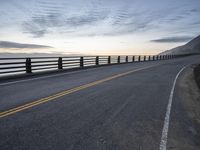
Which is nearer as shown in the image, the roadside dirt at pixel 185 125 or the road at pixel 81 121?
the road at pixel 81 121

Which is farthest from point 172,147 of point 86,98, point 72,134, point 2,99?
point 2,99

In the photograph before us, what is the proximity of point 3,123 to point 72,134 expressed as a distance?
1844 mm

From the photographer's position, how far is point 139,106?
23.9ft

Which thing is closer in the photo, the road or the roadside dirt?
the road

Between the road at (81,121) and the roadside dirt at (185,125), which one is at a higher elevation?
the road at (81,121)

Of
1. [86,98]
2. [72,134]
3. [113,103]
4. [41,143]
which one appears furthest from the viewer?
[86,98]

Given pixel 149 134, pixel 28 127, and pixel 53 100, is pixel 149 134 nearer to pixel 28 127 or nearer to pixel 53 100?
pixel 28 127

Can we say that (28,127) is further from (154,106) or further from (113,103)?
(154,106)

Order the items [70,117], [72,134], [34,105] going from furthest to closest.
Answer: [34,105]
[70,117]
[72,134]

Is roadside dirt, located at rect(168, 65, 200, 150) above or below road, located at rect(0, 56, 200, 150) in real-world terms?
below

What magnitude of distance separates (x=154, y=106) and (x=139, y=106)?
534mm

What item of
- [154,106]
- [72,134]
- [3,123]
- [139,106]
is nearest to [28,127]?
[3,123]

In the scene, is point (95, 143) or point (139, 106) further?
point (139, 106)

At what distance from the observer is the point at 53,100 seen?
7809 millimetres
